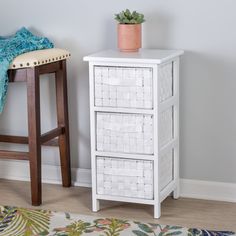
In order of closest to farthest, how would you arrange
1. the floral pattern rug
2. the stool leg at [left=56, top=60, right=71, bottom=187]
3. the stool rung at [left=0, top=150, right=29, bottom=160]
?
1. the floral pattern rug
2. the stool rung at [left=0, top=150, right=29, bottom=160]
3. the stool leg at [left=56, top=60, right=71, bottom=187]

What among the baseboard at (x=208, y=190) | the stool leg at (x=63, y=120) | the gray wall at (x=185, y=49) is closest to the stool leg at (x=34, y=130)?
the stool leg at (x=63, y=120)

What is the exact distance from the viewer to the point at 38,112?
105 inches

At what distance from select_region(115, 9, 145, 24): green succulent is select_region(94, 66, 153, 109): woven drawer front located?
0.24 m

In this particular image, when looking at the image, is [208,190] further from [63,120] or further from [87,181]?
[63,120]

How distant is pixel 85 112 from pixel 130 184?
0.52 meters

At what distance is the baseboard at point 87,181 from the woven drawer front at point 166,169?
4.8 inches

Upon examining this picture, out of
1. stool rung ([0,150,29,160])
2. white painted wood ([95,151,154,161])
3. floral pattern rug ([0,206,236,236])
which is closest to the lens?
floral pattern rug ([0,206,236,236])

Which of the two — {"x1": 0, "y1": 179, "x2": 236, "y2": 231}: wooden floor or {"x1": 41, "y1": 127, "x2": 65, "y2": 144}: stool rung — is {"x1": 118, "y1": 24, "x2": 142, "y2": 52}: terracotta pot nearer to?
{"x1": 41, "y1": 127, "x2": 65, "y2": 144}: stool rung

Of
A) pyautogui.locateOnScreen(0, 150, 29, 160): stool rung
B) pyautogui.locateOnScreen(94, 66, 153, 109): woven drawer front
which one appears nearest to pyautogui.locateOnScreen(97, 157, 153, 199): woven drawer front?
pyautogui.locateOnScreen(94, 66, 153, 109): woven drawer front

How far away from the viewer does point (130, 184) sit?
2580mm

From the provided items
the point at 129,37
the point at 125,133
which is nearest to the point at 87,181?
the point at 125,133

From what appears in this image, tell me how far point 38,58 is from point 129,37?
39 cm

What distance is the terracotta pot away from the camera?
2.61 m

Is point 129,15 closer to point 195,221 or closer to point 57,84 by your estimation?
point 57,84
